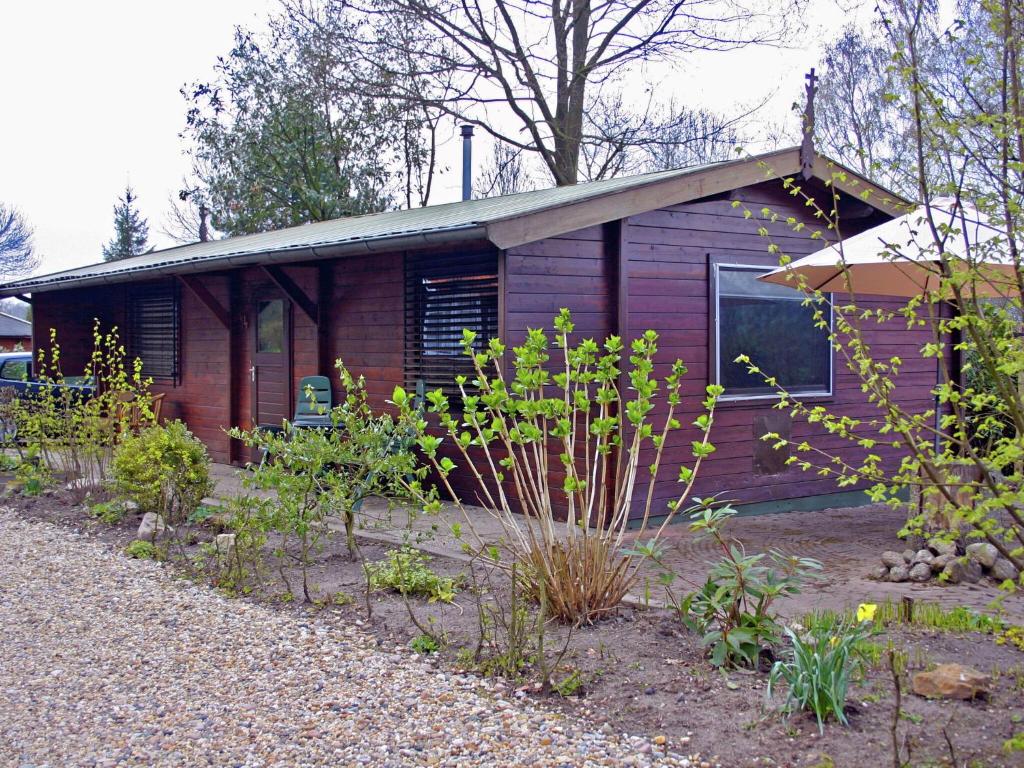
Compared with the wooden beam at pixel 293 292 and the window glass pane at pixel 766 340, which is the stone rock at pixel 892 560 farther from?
the wooden beam at pixel 293 292

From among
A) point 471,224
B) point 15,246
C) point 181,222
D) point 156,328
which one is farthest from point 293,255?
point 15,246

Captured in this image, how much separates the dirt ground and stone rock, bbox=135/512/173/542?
77.6 inches

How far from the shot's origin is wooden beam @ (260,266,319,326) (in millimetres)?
9406

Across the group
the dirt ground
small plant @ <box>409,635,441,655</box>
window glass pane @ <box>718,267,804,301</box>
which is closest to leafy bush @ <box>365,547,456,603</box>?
the dirt ground

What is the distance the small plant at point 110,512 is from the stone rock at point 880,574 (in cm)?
503

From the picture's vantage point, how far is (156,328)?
1240cm

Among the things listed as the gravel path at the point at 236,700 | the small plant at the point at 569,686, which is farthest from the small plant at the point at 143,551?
the small plant at the point at 569,686

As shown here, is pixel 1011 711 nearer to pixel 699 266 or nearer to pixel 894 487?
pixel 894 487

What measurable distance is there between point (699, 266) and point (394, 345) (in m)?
2.69

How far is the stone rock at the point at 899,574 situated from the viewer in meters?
5.56

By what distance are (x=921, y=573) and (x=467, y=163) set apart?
10.7m

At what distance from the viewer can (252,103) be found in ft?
74.0

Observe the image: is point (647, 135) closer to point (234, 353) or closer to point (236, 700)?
point (234, 353)

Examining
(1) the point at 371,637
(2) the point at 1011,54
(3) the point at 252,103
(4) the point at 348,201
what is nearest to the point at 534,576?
(1) the point at 371,637
